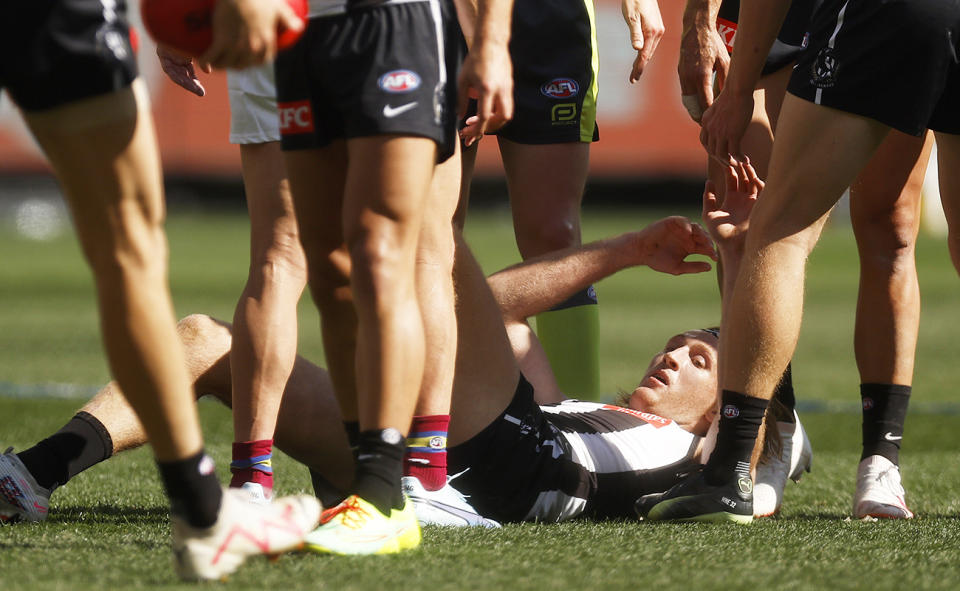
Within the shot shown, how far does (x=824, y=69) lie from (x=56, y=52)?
1.80 meters

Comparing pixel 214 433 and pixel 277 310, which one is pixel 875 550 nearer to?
pixel 277 310

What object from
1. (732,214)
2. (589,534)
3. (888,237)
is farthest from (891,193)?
(589,534)

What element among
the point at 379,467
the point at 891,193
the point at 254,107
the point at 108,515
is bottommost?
the point at 108,515

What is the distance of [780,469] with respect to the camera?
11.7 ft

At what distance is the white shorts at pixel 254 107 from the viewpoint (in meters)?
3.26

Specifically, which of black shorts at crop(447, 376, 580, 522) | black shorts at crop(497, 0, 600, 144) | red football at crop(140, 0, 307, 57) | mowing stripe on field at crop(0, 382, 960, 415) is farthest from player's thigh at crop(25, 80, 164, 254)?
mowing stripe on field at crop(0, 382, 960, 415)

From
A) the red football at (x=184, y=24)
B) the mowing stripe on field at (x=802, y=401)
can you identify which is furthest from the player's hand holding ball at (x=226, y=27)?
the mowing stripe on field at (x=802, y=401)

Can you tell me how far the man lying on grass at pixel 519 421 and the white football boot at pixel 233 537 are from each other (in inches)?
25.5

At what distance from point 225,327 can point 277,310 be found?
0.28m

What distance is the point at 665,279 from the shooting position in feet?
52.9

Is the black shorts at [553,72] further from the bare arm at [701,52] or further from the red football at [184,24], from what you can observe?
the red football at [184,24]

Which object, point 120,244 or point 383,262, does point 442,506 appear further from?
point 120,244

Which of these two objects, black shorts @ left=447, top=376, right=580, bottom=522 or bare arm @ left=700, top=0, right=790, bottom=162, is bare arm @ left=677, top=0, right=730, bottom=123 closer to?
bare arm @ left=700, top=0, right=790, bottom=162

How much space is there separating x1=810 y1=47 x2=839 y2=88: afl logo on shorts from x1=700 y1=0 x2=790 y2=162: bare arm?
234mm
